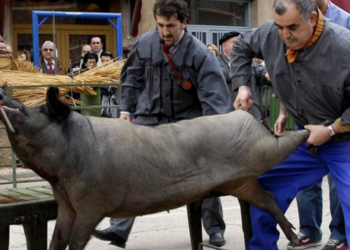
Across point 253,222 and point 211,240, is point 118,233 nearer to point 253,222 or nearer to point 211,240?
point 211,240

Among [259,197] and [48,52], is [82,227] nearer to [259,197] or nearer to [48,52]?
[259,197]

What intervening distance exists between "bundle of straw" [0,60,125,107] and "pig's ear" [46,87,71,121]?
4.38m

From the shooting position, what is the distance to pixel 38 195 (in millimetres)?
4180

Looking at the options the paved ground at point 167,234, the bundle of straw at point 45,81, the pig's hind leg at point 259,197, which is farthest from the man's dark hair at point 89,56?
the pig's hind leg at point 259,197

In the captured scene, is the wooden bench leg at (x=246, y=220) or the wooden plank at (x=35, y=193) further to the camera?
the wooden bench leg at (x=246, y=220)

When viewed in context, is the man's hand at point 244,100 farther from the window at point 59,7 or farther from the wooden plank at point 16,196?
the window at point 59,7

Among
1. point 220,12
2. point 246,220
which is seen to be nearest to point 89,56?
point 220,12

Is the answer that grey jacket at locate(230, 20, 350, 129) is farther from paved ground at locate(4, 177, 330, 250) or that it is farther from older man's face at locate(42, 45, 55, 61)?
older man's face at locate(42, 45, 55, 61)

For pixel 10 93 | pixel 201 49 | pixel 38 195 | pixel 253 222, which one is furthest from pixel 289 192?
pixel 10 93

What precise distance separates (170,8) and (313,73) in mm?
1120

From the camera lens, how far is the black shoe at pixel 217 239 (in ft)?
18.6

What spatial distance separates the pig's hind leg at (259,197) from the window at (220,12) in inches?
428

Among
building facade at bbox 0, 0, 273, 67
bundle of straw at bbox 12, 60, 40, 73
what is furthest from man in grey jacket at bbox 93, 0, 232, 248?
building facade at bbox 0, 0, 273, 67

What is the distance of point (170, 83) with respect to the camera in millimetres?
4965
